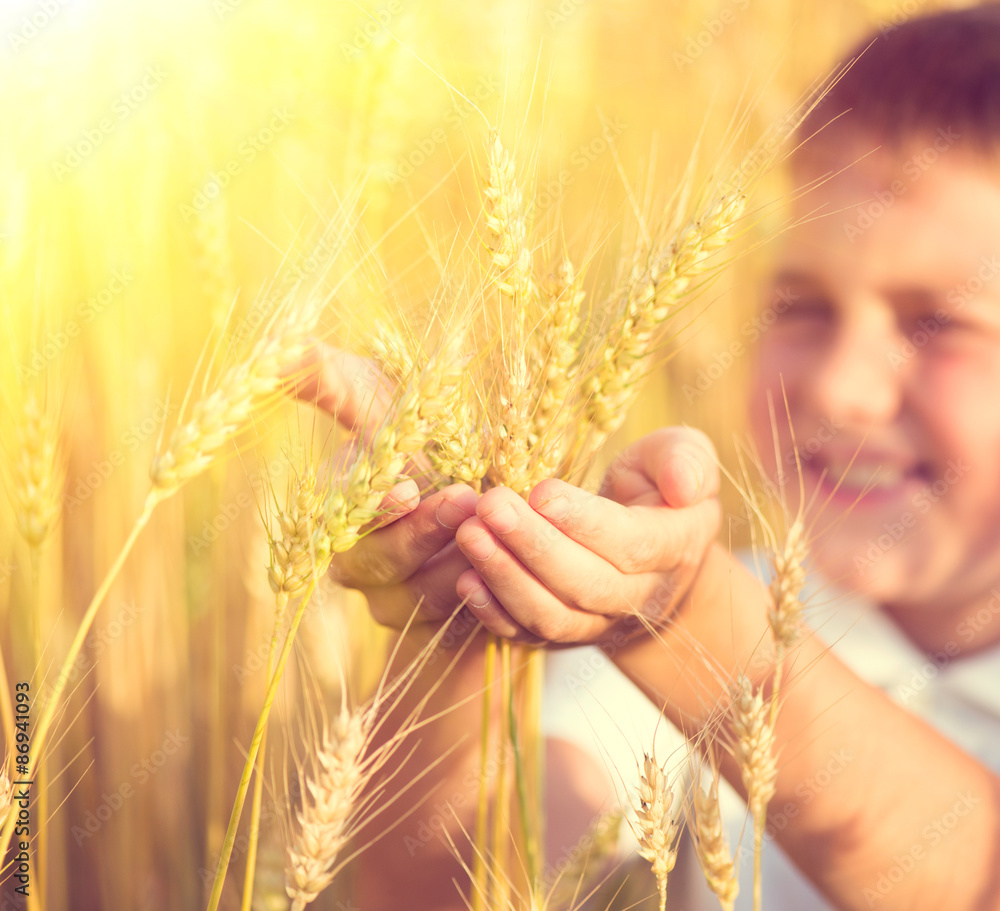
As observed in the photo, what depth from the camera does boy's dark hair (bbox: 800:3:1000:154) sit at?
904mm

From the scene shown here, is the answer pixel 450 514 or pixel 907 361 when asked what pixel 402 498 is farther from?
pixel 907 361

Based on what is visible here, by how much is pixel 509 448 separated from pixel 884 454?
0.74 m

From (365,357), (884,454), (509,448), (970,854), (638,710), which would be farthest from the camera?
(638,710)

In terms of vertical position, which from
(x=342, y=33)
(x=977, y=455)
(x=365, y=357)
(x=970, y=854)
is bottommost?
(x=970, y=854)

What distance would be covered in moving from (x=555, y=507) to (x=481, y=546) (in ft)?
0.17

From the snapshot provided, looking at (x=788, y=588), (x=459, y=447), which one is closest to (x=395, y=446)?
(x=459, y=447)

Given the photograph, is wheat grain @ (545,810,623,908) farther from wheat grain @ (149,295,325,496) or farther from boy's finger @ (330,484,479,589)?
wheat grain @ (149,295,325,496)

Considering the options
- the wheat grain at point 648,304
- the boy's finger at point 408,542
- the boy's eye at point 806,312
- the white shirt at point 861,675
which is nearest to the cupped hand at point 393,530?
the boy's finger at point 408,542

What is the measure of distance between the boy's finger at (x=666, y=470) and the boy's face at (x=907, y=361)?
0.32 metres

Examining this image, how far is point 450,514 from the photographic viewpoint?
457mm

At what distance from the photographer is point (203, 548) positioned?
838 millimetres

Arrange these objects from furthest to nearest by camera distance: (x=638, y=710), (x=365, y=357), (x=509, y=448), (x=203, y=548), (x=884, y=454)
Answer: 1. (x=638, y=710)
2. (x=884, y=454)
3. (x=203, y=548)
4. (x=365, y=357)
5. (x=509, y=448)

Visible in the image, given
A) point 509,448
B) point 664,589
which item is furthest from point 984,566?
point 509,448

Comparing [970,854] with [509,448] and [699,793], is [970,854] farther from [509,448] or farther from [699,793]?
[509,448]
